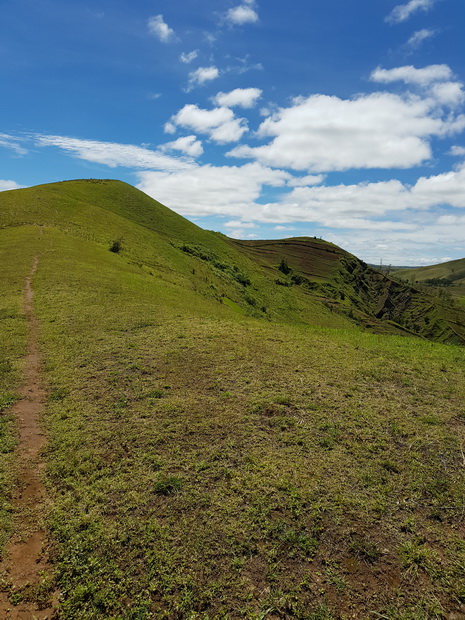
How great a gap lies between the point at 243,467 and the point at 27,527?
5.65 m

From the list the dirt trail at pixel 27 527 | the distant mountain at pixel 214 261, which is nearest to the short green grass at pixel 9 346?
the dirt trail at pixel 27 527

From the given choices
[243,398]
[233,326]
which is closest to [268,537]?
[243,398]

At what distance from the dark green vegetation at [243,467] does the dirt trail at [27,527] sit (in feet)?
0.98

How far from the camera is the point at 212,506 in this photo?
8.52m

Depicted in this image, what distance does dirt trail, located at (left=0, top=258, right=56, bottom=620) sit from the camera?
6346mm

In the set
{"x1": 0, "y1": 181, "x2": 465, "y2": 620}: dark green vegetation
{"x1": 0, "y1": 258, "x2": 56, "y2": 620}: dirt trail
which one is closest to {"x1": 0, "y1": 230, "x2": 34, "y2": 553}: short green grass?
{"x1": 0, "y1": 181, "x2": 465, "y2": 620}: dark green vegetation

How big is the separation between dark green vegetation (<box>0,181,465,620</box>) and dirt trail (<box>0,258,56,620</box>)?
0.30 m

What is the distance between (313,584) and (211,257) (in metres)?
76.0

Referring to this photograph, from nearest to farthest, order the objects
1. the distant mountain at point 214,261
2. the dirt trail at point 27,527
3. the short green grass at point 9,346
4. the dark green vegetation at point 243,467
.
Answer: the dirt trail at point 27,527 < the dark green vegetation at point 243,467 < the short green grass at point 9,346 < the distant mountain at point 214,261

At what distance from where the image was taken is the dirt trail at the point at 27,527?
20.8ft

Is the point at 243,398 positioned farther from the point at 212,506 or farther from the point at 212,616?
the point at 212,616

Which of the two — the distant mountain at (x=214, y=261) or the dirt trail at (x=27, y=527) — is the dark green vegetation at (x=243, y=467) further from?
the distant mountain at (x=214, y=261)

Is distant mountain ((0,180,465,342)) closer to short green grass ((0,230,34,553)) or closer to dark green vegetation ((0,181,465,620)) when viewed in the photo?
short green grass ((0,230,34,553))

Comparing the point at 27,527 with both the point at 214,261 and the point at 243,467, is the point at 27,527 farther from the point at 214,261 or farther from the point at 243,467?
the point at 214,261
